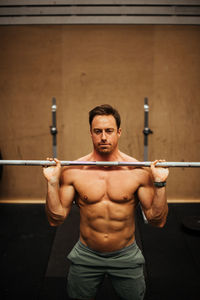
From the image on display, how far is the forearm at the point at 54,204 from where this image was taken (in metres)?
1.88

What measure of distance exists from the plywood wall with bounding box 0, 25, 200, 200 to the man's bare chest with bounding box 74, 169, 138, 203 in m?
2.71

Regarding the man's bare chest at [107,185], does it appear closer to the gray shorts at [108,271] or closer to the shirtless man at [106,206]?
the shirtless man at [106,206]

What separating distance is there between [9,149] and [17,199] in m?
0.88

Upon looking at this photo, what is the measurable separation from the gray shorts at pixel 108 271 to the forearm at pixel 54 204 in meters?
0.33

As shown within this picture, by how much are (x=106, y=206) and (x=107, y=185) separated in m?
0.15

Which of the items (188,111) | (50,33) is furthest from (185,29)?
(50,33)

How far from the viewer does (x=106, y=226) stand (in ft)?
6.46

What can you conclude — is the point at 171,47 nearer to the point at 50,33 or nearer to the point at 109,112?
the point at 50,33

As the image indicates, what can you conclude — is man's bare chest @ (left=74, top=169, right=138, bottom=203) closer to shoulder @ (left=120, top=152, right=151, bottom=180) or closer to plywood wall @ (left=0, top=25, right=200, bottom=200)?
shoulder @ (left=120, top=152, right=151, bottom=180)

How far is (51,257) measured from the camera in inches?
128

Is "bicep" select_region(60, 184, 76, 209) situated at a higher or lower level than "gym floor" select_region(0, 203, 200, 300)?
higher

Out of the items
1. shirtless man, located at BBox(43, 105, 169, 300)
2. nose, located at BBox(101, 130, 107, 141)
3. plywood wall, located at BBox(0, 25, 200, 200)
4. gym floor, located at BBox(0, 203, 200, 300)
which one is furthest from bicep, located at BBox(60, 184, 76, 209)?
plywood wall, located at BBox(0, 25, 200, 200)

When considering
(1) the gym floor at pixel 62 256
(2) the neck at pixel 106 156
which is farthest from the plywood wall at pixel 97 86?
(2) the neck at pixel 106 156

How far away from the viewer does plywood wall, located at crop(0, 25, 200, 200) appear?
4.36 meters
